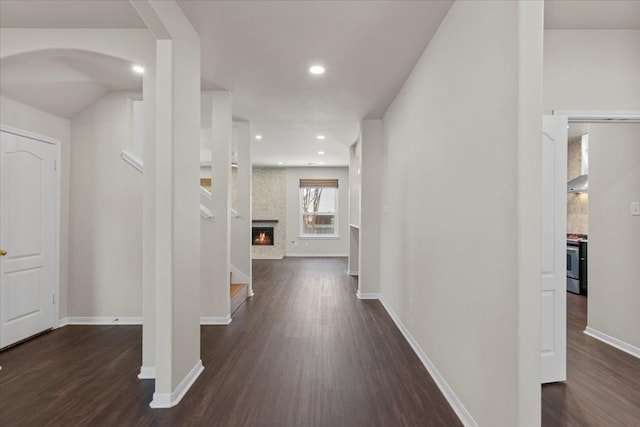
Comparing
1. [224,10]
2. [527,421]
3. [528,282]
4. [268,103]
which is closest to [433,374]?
[527,421]

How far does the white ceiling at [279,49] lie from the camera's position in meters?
2.25

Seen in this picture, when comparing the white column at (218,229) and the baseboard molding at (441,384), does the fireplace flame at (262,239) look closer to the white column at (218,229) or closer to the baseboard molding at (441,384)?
the white column at (218,229)

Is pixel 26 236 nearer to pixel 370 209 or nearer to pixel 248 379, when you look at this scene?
pixel 248 379

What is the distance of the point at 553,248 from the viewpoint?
7.80 feet

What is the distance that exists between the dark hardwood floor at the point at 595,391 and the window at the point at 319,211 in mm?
6949

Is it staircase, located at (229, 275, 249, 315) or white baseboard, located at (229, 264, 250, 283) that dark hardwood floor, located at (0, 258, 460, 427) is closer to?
staircase, located at (229, 275, 249, 315)

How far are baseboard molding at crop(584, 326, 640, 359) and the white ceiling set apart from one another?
2746mm

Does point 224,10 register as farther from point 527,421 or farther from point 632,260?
point 632,260

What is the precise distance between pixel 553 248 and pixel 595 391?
1.06 meters

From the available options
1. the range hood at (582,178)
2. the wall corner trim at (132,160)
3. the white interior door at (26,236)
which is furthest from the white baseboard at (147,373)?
the range hood at (582,178)

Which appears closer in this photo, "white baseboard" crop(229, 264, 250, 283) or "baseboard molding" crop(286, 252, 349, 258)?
"white baseboard" crop(229, 264, 250, 283)

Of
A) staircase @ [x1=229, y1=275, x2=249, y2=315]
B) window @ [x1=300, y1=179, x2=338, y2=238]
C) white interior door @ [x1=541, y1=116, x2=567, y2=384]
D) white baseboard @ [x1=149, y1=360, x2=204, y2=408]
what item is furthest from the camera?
window @ [x1=300, y1=179, x2=338, y2=238]

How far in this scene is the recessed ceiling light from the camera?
311 cm

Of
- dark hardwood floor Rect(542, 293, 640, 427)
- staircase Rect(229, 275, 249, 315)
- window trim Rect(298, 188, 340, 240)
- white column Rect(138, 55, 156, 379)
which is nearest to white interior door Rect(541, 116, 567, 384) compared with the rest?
dark hardwood floor Rect(542, 293, 640, 427)
